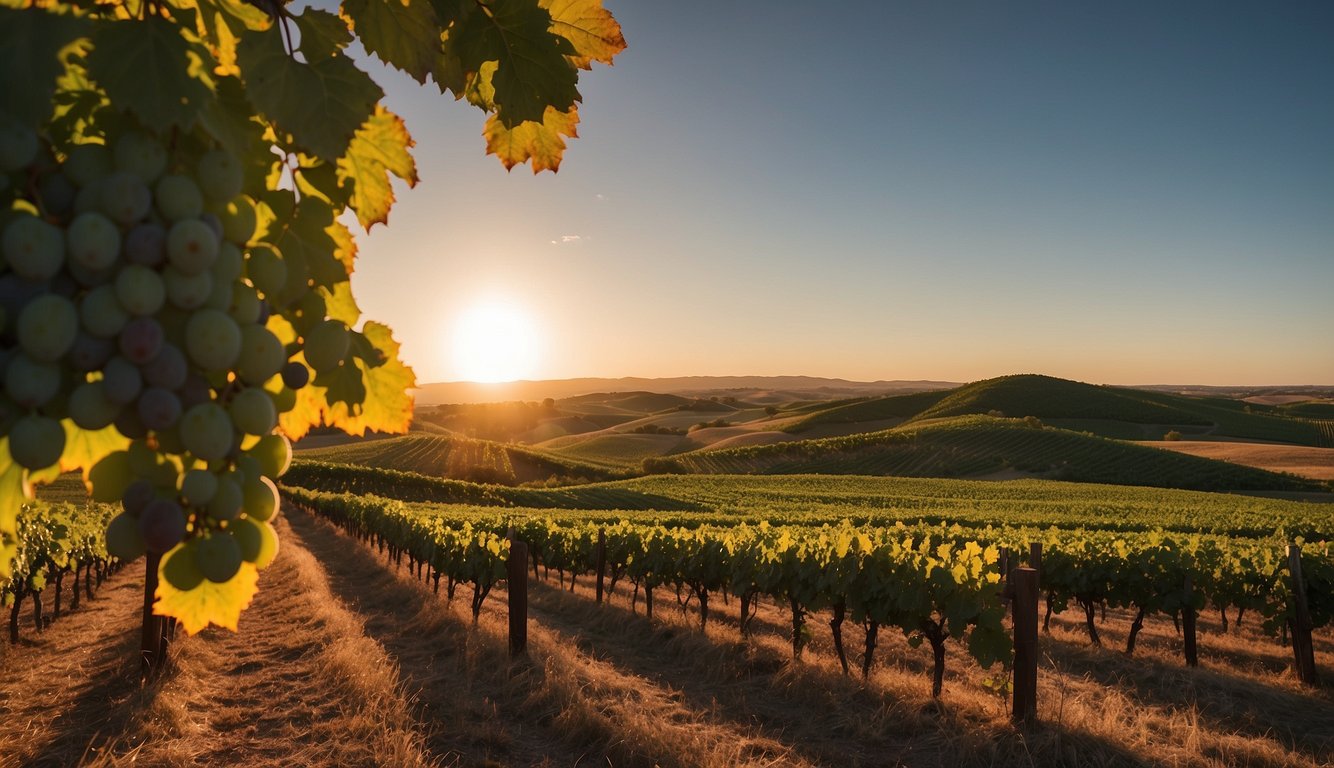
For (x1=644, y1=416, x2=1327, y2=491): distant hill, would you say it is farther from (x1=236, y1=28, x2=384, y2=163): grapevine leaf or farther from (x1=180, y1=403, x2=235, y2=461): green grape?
(x1=180, y1=403, x2=235, y2=461): green grape

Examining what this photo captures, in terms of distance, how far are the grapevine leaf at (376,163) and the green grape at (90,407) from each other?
0.66 m

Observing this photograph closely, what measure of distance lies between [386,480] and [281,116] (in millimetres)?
56168

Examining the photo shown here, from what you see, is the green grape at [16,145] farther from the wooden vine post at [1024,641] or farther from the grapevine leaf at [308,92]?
the wooden vine post at [1024,641]

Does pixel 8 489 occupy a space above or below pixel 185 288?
below

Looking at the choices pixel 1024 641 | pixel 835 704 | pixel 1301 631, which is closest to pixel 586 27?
pixel 1024 641

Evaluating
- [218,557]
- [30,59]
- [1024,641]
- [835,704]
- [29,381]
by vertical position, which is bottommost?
[835,704]

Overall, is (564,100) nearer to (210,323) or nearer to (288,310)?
(288,310)

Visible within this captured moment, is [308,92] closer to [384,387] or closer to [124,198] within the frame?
[124,198]

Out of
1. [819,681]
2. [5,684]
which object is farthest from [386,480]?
[819,681]

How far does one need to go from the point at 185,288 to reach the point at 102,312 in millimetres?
84

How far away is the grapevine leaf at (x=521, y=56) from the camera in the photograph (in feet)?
5.71

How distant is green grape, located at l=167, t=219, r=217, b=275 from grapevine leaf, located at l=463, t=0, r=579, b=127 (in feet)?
3.62

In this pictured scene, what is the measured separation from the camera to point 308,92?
1058mm

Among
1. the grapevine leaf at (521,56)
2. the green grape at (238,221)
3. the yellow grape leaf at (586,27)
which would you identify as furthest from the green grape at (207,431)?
the yellow grape leaf at (586,27)
